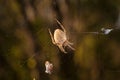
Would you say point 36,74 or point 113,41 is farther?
point 36,74

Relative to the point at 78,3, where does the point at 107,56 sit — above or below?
below

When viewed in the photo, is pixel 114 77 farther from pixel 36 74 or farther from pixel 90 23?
pixel 36 74

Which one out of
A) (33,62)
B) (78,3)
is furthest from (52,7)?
(33,62)

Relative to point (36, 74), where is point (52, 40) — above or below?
above

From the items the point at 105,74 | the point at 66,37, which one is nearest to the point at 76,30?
the point at 66,37

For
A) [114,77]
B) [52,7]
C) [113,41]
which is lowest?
[114,77]

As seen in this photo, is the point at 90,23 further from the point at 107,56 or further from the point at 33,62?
the point at 33,62
